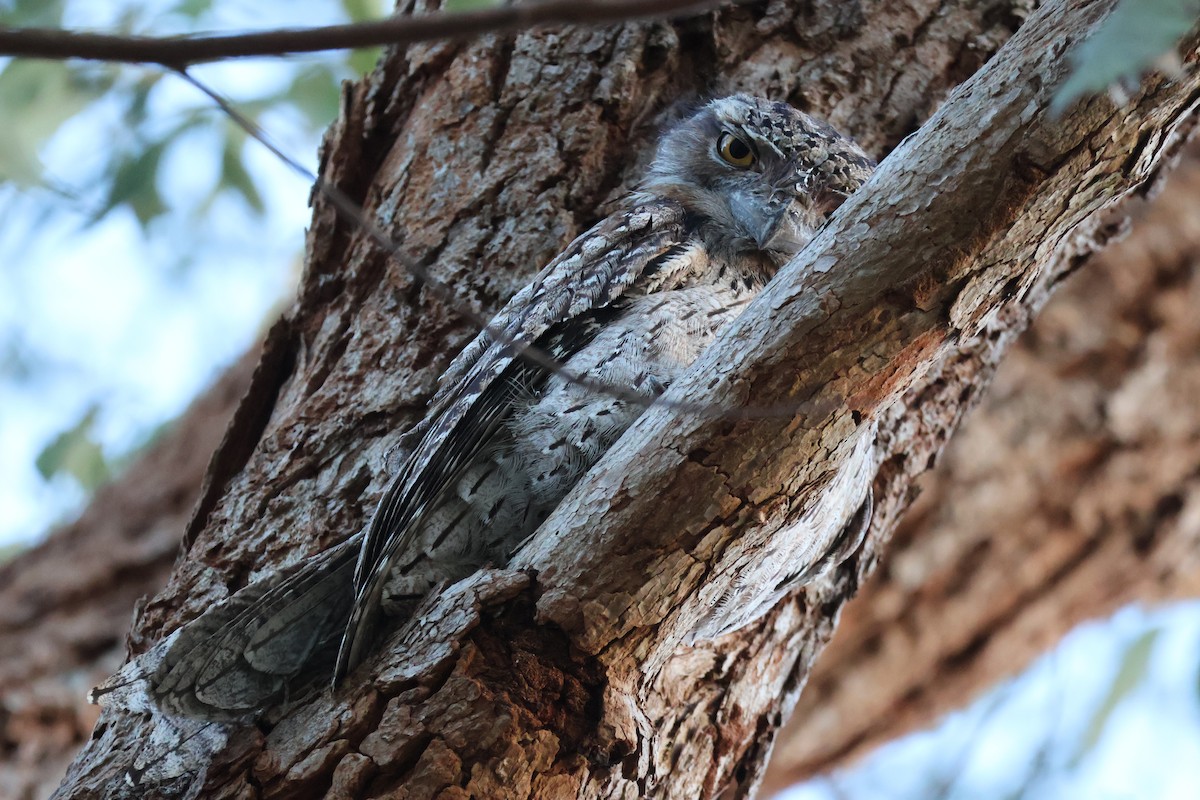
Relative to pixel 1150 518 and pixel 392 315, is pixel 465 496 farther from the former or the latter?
pixel 1150 518

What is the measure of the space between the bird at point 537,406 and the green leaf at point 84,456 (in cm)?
332

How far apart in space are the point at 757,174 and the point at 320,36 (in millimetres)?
1830

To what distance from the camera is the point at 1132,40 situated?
862 mm

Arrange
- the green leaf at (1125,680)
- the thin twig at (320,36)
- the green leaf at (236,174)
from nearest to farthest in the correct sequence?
the thin twig at (320,36) < the green leaf at (1125,680) < the green leaf at (236,174)

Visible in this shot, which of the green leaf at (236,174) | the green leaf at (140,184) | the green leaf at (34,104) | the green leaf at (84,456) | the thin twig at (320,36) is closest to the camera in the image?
the thin twig at (320,36)

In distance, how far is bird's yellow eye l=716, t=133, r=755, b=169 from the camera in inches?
100

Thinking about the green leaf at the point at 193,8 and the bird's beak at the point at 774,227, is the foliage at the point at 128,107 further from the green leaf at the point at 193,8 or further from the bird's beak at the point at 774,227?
the bird's beak at the point at 774,227

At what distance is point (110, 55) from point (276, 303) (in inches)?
198

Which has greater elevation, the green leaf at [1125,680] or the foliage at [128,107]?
the foliage at [128,107]

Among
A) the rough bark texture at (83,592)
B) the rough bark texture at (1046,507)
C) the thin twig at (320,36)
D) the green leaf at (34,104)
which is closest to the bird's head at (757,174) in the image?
the thin twig at (320,36)

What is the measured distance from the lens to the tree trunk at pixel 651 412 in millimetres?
1359

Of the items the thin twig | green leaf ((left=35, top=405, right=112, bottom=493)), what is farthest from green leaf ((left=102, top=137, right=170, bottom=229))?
the thin twig

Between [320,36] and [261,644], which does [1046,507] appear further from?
[320,36]

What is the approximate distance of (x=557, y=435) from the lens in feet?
6.39
